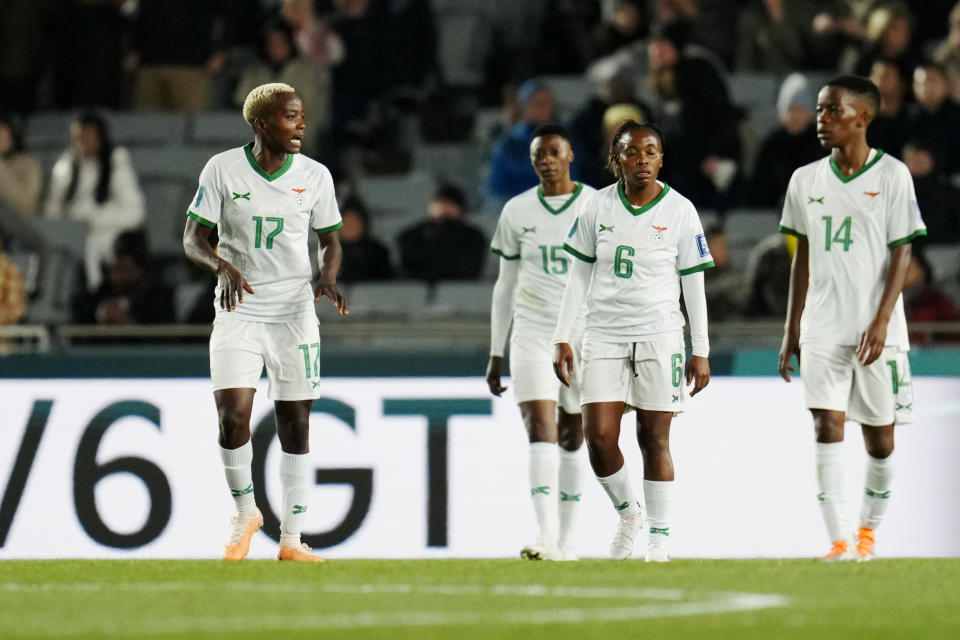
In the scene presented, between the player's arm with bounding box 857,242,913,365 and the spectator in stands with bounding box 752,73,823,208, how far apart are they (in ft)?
17.5

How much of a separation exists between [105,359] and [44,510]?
3.04 feet

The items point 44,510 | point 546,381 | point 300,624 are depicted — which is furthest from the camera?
point 44,510

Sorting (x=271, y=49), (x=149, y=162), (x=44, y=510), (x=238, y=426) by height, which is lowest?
(x=44, y=510)

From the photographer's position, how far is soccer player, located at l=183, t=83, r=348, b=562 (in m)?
8.52

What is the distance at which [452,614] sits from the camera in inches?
234

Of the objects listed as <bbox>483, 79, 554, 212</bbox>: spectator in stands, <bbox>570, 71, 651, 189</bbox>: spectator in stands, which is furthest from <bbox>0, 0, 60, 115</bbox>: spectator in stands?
<bbox>570, 71, 651, 189</bbox>: spectator in stands

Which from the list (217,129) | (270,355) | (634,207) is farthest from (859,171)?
(217,129)

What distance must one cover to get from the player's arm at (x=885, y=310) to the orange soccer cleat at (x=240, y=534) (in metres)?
2.93

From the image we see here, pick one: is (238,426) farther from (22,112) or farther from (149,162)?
(22,112)

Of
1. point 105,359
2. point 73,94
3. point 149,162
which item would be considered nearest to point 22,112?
point 73,94

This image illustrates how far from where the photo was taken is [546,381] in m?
9.38

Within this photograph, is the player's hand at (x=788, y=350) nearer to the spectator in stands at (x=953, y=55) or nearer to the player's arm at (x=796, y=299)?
the player's arm at (x=796, y=299)

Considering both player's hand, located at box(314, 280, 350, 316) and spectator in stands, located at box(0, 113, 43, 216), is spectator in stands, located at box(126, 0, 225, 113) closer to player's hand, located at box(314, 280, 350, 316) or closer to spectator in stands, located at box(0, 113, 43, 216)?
spectator in stands, located at box(0, 113, 43, 216)

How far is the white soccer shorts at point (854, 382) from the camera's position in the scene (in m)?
8.41
